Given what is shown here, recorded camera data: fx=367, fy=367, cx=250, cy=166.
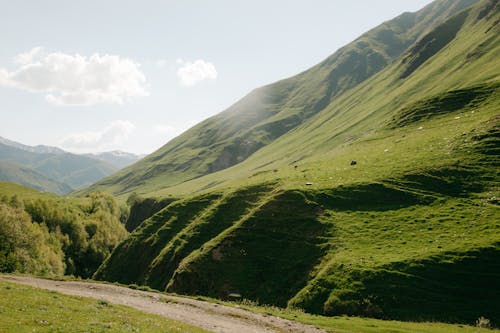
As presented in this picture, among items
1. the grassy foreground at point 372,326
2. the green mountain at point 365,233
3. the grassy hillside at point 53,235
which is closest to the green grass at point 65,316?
the grassy foreground at point 372,326

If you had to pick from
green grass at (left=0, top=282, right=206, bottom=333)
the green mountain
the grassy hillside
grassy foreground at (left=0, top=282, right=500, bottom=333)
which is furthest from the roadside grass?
the grassy hillside

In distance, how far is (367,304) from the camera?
128 feet

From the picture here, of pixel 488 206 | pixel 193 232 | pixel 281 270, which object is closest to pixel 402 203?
pixel 488 206

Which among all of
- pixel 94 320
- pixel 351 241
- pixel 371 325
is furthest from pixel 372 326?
pixel 94 320

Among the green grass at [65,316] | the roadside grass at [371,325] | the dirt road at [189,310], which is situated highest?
the green grass at [65,316]

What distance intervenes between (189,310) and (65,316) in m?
13.0

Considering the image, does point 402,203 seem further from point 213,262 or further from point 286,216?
point 213,262

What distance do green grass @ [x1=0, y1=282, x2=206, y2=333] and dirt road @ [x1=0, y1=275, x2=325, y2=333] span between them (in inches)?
143

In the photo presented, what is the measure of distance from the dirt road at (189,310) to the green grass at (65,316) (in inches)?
143

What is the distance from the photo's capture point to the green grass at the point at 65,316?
68.4ft

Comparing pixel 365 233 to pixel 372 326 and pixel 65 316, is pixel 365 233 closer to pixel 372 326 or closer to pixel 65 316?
pixel 372 326

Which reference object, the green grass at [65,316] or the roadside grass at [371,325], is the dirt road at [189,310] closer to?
the roadside grass at [371,325]

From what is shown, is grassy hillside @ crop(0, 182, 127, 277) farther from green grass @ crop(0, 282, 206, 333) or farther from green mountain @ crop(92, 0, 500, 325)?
green grass @ crop(0, 282, 206, 333)

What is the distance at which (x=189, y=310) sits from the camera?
1368 inches
